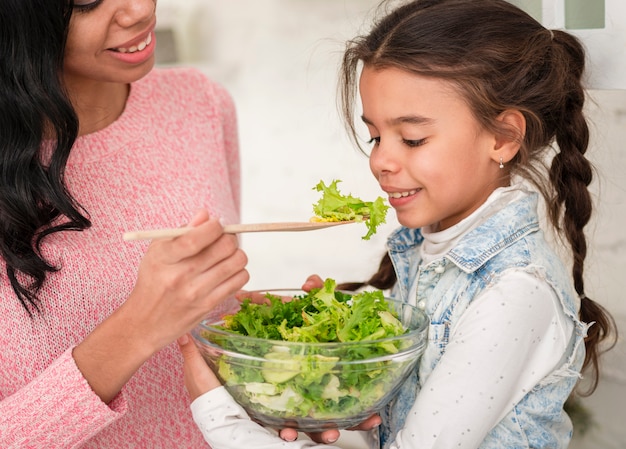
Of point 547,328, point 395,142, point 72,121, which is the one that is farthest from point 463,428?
point 72,121

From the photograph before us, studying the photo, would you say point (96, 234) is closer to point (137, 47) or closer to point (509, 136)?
point (137, 47)

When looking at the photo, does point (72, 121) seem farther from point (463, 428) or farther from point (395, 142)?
point (463, 428)

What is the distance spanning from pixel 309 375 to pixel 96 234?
Answer: 0.54 meters

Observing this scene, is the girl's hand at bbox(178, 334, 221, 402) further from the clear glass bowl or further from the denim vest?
the denim vest

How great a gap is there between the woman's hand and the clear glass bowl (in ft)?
0.33

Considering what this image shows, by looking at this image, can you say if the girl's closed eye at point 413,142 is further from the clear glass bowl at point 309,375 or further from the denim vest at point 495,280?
the clear glass bowl at point 309,375

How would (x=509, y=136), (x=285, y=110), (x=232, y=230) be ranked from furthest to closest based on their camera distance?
(x=285, y=110), (x=509, y=136), (x=232, y=230)

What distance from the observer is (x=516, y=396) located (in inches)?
51.6

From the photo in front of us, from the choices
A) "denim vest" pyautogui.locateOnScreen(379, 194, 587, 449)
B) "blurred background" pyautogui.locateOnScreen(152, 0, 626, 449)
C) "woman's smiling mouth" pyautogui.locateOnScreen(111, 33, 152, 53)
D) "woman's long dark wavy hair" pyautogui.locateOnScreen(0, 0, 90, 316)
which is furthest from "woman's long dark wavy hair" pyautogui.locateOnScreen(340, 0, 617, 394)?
"blurred background" pyautogui.locateOnScreen(152, 0, 626, 449)

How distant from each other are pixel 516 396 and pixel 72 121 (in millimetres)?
902

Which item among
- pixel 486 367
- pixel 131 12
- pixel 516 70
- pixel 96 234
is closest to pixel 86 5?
pixel 131 12

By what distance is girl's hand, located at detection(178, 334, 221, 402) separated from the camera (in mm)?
1331

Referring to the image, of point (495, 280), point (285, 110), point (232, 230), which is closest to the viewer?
point (232, 230)

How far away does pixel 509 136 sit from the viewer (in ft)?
4.70
